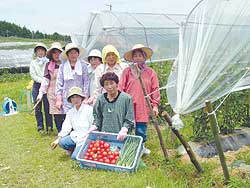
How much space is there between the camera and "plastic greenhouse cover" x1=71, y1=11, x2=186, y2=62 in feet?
33.4

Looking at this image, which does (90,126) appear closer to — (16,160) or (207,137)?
(16,160)

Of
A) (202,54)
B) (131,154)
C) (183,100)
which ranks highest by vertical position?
(202,54)

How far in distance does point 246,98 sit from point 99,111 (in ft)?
7.02

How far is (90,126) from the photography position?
5375 mm

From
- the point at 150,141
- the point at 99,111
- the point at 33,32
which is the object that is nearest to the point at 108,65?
the point at 99,111

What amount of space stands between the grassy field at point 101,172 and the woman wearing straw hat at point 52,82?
1.57 feet

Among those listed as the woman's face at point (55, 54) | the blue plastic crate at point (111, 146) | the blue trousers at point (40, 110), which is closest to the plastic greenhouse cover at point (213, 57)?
the blue plastic crate at point (111, 146)

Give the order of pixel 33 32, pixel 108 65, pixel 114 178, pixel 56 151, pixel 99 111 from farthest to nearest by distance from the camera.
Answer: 1. pixel 33 32
2. pixel 56 151
3. pixel 108 65
4. pixel 99 111
5. pixel 114 178

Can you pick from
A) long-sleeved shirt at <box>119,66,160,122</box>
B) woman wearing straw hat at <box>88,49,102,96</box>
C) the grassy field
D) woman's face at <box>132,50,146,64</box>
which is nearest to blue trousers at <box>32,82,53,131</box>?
the grassy field

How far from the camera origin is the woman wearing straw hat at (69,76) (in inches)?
232

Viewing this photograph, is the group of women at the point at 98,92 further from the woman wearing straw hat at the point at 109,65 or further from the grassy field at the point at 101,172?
the grassy field at the point at 101,172

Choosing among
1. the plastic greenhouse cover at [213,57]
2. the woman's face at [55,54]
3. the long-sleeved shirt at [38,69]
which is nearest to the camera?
the plastic greenhouse cover at [213,57]

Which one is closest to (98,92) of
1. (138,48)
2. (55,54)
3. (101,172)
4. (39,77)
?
(138,48)

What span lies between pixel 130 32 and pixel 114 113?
22.0 feet
